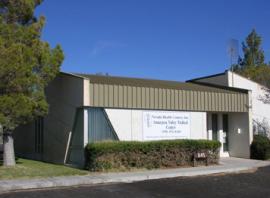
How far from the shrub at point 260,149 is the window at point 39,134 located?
11.0 m

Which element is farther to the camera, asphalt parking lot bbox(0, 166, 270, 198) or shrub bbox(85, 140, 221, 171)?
shrub bbox(85, 140, 221, 171)

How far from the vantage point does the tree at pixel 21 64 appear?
50.0ft

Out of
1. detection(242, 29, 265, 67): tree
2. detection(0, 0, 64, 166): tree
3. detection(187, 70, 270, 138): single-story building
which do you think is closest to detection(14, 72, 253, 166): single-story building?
detection(0, 0, 64, 166): tree

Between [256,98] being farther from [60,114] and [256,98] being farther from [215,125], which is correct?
[60,114]

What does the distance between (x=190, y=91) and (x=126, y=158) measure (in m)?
5.40

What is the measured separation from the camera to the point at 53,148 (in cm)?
2025

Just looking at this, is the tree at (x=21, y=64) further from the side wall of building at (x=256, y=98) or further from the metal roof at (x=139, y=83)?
the side wall of building at (x=256, y=98)

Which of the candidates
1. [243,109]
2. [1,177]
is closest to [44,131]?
[1,177]

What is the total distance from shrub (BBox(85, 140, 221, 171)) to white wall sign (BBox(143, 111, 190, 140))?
129 cm

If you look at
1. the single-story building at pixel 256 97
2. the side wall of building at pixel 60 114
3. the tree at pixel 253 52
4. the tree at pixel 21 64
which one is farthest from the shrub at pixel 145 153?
the tree at pixel 253 52

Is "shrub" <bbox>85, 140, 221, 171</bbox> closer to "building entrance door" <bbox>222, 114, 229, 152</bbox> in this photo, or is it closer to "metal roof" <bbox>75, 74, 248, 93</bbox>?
"metal roof" <bbox>75, 74, 248, 93</bbox>

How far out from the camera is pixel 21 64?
15297 mm

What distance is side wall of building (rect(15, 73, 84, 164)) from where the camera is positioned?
18.3 metres

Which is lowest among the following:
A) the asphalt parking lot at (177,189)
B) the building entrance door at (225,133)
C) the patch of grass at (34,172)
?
the asphalt parking lot at (177,189)
